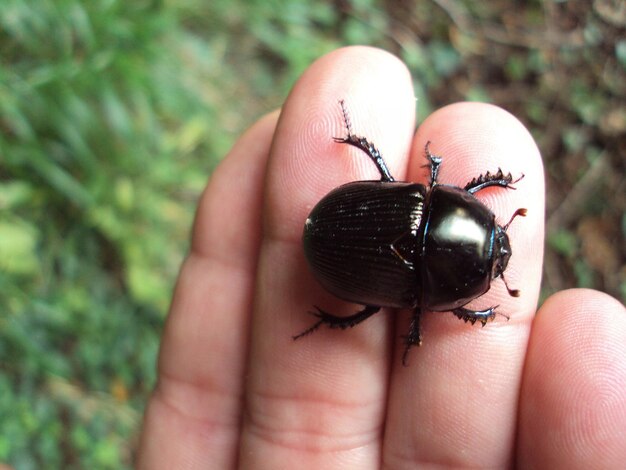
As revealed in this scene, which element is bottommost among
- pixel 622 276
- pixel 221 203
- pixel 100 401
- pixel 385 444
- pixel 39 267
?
pixel 100 401

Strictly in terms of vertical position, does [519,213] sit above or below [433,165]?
below

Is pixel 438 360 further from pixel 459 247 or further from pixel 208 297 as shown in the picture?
pixel 208 297

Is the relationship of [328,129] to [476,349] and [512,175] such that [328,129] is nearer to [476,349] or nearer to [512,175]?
[512,175]

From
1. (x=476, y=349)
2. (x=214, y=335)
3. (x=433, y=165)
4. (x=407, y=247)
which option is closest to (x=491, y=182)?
(x=433, y=165)

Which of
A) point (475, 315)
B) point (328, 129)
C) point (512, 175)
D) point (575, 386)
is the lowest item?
point (575, 386)

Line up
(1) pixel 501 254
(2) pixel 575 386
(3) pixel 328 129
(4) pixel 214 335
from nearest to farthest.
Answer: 1. (2) pixel 575 386
2. (1) pixel 501 254
3. (3) pixel 328 129
4. (4) pixel 214 335

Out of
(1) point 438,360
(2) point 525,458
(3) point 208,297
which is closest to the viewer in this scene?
(2) point 525,458

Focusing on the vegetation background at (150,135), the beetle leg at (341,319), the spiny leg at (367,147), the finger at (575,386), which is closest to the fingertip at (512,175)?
the finger at (575,386)

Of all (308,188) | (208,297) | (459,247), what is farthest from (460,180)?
(208,297)
